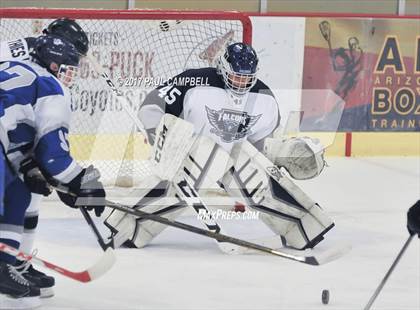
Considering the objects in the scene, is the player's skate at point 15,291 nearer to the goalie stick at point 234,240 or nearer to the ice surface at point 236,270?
the ice surface at point 236,270

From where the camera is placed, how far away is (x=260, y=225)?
5.75 meters

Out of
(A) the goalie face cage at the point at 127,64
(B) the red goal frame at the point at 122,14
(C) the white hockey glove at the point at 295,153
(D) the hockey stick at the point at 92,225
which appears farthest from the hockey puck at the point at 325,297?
(B) the red goal frame at the point at 122,14

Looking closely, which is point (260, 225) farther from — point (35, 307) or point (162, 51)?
point (35, 307)

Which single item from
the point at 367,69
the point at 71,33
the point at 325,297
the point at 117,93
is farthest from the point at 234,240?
the point at 367,69

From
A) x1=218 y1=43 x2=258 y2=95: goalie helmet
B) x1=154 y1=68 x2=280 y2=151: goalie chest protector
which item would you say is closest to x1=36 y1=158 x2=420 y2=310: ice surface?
x1=154 y1=68 x2=280 y2=151: goalie chest protector

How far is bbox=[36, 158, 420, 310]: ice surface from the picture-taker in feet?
14.6

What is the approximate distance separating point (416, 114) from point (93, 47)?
2.30m

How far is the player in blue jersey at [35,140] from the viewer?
4.07 metres

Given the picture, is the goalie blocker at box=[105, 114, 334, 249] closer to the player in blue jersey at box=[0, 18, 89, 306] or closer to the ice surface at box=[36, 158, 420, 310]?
the ice surface at box=[36, 158, 420, 310]

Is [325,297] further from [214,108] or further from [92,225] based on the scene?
[214,108]

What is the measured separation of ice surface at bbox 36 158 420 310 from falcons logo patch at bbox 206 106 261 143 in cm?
44

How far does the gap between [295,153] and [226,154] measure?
0.96 ft

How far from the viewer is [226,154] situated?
5.47 meters

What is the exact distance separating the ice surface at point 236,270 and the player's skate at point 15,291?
0.06 metres
